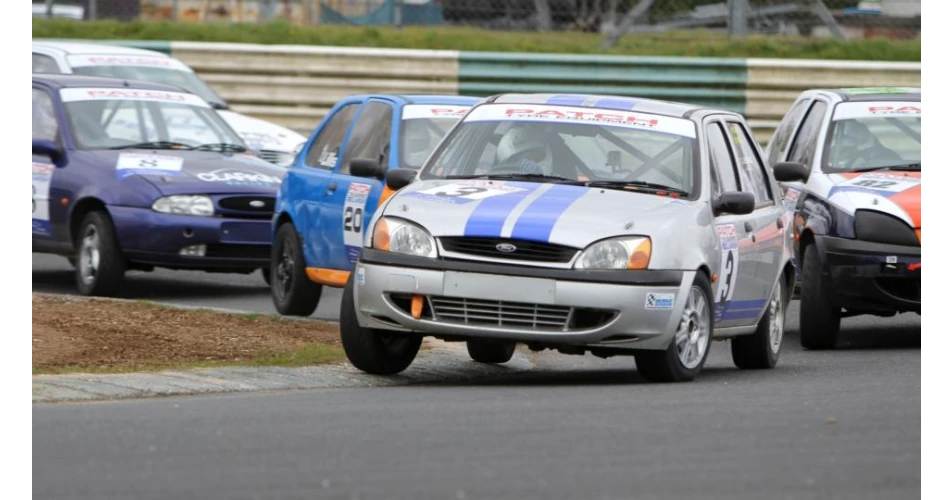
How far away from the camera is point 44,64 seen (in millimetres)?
18359

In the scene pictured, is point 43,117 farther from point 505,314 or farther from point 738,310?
point 505,314

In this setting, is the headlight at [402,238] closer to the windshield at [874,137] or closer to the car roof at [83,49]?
the windshield at [874,137]

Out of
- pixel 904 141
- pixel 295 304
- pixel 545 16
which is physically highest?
pixel 545 16

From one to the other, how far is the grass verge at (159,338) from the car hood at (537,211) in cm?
125

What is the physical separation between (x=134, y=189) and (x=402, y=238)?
5.23m

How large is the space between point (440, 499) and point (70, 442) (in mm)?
1730

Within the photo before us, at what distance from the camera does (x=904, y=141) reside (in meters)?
12.9

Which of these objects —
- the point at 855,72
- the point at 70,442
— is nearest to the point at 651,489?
the point at 70,442

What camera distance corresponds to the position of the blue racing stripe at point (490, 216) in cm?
893

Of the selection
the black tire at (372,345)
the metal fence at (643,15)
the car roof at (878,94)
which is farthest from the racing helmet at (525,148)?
the metal fence at (643,15)

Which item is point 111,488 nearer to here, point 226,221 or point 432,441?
point 432,441

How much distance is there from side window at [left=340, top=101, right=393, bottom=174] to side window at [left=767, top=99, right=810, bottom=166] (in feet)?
9.98

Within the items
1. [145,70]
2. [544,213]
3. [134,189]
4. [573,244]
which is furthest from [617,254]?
[145,70]
